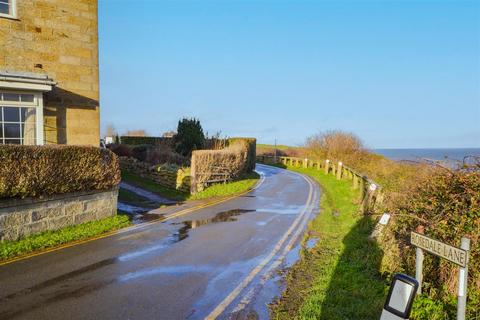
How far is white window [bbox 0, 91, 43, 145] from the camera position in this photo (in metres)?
12.7

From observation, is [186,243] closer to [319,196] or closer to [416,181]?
[416,181]

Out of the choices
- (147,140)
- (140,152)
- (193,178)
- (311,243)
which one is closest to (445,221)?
(311,243)

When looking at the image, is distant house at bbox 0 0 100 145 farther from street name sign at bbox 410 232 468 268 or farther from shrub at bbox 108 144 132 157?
shrub at bbox 108 144 132 157

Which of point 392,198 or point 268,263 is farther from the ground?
point 392,198

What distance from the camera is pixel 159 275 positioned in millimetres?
7570

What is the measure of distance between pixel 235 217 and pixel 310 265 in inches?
224

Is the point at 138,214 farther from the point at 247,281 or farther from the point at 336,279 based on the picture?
the point at 336,279

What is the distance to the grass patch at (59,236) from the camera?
8914 millimetres

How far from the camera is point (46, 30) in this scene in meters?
14.4

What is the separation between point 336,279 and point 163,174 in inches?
646

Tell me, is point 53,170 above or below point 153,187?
above

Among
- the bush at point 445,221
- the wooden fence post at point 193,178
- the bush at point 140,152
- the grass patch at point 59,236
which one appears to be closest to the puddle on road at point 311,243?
the bush at point 445,221

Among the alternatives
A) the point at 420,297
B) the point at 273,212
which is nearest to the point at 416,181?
the point at 420,297

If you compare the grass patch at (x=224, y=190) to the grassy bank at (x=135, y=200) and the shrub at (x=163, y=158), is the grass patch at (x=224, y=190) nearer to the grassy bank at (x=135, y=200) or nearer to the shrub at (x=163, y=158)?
the grassy bank at (x=135, y=200)
